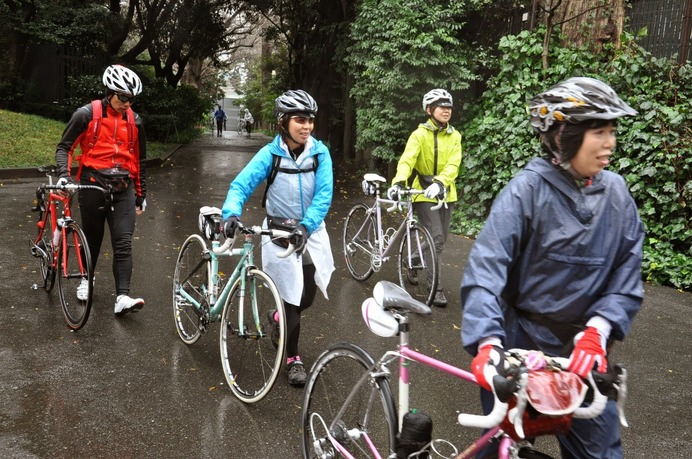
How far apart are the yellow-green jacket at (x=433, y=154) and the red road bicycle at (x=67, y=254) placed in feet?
9.29

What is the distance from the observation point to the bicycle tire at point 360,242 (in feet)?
25.1

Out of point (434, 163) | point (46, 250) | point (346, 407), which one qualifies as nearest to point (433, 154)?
point (434, 163)

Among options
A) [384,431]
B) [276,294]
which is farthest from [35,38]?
[384,431]

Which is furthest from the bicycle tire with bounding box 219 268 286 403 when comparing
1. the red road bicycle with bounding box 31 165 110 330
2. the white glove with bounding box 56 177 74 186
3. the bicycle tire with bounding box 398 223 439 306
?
the bicycle tire with bounding box 398 223 439 306

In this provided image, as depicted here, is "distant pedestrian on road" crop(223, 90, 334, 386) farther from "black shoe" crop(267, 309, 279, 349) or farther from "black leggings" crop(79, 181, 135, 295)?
"black leggings" crop(79, 181, 135, 295)

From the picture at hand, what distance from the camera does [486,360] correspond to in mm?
2025

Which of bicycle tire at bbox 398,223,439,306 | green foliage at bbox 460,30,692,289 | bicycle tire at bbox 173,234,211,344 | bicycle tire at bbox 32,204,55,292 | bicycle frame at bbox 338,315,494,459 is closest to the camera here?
bicycle frame at bbox 338,315,494,459

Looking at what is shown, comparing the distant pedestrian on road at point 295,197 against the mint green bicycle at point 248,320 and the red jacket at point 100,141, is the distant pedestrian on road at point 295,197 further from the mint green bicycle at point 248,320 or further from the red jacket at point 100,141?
the red jacket at point 100,141

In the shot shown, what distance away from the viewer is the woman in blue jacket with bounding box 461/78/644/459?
222 centimetres

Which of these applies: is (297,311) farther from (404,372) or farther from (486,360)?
(486,360)

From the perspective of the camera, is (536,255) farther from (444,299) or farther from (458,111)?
(458,111)

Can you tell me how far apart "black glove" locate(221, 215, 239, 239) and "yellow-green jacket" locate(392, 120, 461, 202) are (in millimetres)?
2851

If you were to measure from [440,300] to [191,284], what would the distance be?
2.62m

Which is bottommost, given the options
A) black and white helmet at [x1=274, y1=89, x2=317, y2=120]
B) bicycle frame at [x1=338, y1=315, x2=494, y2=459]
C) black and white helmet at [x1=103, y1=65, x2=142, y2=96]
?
bicycle frame at [x1=338, y1=315, x2=494, y2=459]
